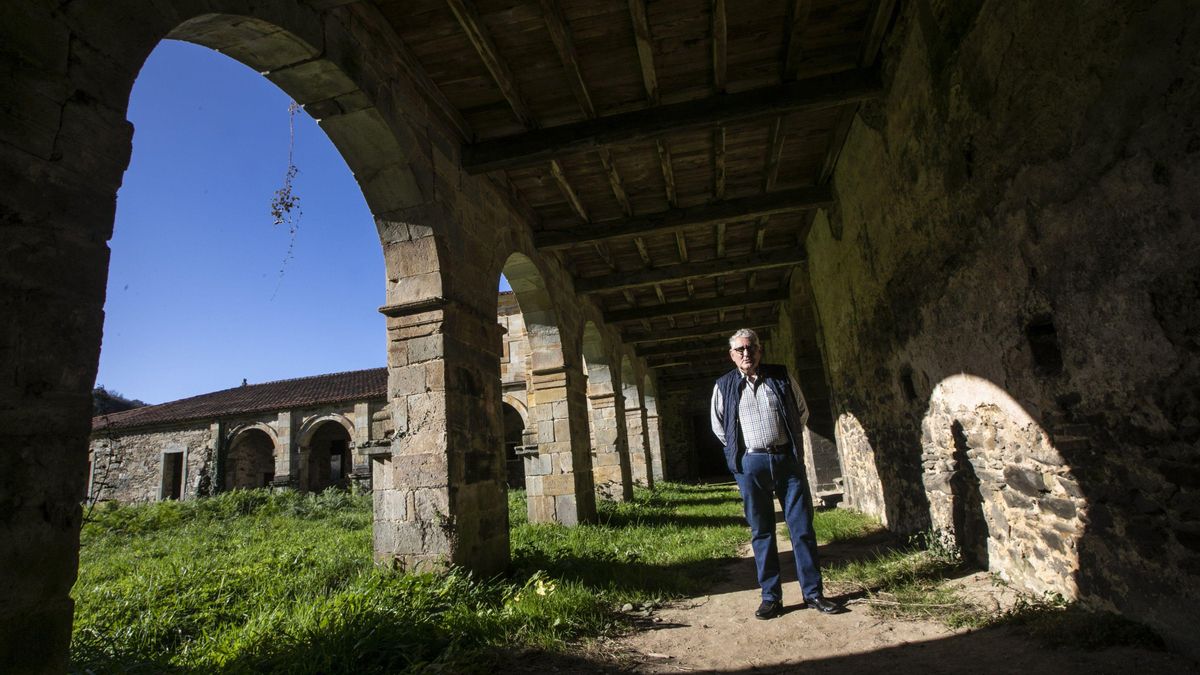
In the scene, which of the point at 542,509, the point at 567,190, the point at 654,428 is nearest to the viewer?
the point at 567,190

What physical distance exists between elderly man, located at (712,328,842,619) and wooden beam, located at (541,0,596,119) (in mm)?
2261

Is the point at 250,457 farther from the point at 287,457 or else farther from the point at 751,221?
the point at 751,221

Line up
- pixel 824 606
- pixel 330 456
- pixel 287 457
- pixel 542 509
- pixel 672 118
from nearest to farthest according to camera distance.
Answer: pixel 824 606
pixel 672 118
pixel 542 509
pixel 287 457
pixel 330 456

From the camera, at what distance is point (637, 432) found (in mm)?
14492

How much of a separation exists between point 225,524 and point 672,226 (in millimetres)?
8637

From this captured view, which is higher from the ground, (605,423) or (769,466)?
(605,423)

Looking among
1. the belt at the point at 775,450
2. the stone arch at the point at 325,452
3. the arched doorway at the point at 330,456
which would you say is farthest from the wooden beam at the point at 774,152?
the arched doorway at the point at 330,456

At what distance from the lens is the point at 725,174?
6207 mm

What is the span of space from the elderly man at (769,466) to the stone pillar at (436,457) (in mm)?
1876

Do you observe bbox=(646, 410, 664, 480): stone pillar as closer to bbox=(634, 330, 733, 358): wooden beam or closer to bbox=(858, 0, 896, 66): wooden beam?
bbox=(634, 330, 733, 358): wooden beam

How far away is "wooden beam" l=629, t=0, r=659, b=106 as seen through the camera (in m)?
3.73

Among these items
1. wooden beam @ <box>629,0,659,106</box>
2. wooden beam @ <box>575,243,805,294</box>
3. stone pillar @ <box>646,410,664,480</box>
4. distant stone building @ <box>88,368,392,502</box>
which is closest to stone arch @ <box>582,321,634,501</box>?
wooden beam @ <box>575,243,805,294</box>

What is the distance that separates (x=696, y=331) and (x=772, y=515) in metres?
9.65

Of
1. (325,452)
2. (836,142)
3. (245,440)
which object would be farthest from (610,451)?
(245,440)
